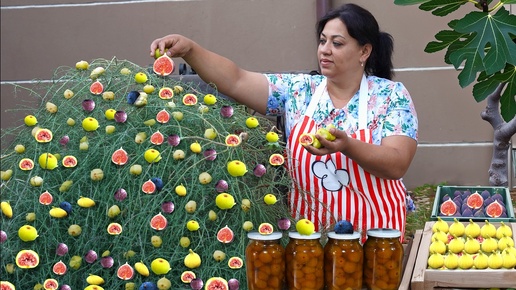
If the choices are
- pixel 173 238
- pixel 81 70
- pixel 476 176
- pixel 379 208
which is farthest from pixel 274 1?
pixel 173 238

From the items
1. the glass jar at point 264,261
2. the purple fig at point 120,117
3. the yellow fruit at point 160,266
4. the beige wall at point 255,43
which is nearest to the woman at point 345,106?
the purple fig at point 120,117

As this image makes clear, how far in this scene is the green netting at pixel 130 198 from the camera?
188 centimetres

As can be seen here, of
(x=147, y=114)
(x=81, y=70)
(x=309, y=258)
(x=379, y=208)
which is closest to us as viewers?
(x=309, y=258)

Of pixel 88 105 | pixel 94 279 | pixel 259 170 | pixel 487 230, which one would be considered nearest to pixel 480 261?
pixel 487 230

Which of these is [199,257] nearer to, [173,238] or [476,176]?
[173,238]

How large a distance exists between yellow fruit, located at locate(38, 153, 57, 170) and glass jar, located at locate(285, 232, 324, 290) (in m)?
0.56

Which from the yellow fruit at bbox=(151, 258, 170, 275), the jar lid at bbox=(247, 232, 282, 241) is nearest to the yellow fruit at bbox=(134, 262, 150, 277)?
the yellow fruit at bbox=(151, 258, 170, 275)

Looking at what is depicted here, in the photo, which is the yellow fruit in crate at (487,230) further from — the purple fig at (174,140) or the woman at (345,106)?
the purple fig at (174,140)

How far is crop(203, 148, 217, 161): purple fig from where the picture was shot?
1.94 meters

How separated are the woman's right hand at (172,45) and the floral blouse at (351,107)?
34 centimetres

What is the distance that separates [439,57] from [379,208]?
3.14 meters

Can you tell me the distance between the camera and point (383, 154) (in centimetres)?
242

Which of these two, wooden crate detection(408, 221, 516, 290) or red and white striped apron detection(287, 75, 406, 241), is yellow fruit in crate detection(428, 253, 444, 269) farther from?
red and white striped apron detection(287, 75, 406, 241)

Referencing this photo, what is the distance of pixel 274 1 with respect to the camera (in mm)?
5762
